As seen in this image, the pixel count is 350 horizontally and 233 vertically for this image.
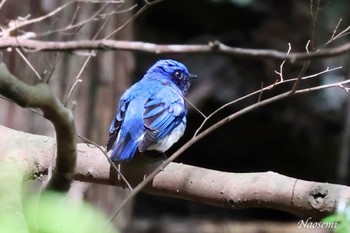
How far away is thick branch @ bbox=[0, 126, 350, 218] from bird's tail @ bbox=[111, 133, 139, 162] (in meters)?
0.06

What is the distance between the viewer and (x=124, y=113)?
3.37m

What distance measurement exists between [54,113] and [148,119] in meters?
1.67

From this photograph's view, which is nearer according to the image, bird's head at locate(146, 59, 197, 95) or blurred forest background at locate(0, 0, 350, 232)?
bird's head at locate(146, 59, 197, 95)

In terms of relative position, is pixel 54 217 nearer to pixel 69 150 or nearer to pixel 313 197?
pixel 69 150

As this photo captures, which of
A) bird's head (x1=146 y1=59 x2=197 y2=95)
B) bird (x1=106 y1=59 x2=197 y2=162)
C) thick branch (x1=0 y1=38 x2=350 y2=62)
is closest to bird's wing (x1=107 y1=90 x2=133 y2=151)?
bird (x1=106 y1=59 x2=197 y2=162)

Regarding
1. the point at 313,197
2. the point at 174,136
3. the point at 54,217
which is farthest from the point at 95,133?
the point at 54,217

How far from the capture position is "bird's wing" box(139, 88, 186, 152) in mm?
3326

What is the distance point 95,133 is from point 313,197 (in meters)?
2.45

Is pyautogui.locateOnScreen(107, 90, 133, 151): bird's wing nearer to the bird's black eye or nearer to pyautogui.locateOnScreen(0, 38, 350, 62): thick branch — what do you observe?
the bird's black eye

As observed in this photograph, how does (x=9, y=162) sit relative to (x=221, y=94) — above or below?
above

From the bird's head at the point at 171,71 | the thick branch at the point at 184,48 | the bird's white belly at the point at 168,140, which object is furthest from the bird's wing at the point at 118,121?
the thick branch at the point at 184,48

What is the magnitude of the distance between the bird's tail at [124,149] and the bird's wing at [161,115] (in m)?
0.06

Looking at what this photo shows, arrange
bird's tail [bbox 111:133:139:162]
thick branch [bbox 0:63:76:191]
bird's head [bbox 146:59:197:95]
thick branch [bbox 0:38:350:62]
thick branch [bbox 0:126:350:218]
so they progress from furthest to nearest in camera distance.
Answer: bird's head [bbox 146:59:197:95] → bird's tail [bbox 111:133:139:162] → thick branch [bbox 0:126:350:218] → thick branch [bbox 0:63:76:191] → thick branch [bbox 0:38:350:62]

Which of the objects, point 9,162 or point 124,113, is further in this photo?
point 124,113
